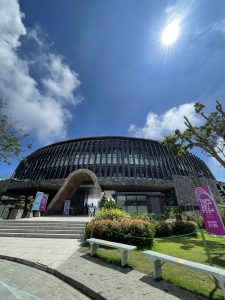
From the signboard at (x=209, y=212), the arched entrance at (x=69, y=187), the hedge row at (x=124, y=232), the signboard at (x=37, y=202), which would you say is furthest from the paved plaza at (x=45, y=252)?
the arched entrance at (x=69, y=187)

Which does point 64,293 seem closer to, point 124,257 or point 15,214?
point 124,257

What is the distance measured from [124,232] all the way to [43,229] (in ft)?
23.4

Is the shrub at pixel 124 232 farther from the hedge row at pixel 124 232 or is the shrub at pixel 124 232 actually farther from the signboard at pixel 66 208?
the signboard at pixel 66 208

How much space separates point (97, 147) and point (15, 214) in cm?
2897

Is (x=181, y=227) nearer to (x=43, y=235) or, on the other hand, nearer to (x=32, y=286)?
(x=43, y=235)

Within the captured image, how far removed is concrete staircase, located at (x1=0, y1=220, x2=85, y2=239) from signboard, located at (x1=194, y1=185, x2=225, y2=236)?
813cm

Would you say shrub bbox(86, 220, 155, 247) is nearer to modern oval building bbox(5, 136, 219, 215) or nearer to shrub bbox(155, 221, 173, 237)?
shrub bbox(155, 221, 173, 237)

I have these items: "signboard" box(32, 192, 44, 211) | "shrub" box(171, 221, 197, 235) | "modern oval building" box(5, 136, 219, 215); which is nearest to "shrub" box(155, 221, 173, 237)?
"shrub" box(171, 221, 197, 235)

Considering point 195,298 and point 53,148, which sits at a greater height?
point 53,148

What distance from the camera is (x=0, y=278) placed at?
592 centimetres

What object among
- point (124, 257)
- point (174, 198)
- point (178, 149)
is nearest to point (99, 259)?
point (124, 257)

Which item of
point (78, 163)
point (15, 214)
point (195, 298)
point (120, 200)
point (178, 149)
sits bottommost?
point (195, 298)

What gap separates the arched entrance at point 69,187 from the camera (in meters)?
26.0

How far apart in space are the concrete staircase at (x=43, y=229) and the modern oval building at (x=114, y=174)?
1091 centimetres
